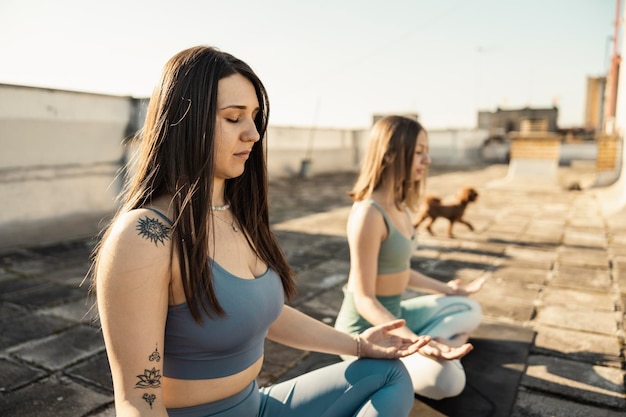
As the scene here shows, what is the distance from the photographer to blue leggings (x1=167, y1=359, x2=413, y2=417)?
60.1 inches

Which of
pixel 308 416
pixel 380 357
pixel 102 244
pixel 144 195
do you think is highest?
pixel 144 195

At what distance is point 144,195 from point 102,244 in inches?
6.4

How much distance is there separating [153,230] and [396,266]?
5.19 ft

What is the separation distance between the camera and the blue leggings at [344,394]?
1525 millimetres

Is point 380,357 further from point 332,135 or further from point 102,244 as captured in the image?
point 332,135

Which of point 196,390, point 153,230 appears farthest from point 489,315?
point 153,230

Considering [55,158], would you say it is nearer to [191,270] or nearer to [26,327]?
[26,327]

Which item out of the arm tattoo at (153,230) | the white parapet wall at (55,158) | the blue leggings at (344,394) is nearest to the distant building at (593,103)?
the white parapet wall at (55,158)

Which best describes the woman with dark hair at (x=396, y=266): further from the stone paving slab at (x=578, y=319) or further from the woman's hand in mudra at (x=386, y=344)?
the stone paving slab at (x=578, y=319)

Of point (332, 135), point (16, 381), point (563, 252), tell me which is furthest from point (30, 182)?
point (332, 135)

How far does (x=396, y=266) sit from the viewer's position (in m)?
2.48

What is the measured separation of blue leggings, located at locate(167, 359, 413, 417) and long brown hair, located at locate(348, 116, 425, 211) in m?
1.10

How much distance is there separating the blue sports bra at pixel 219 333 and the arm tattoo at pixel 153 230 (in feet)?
0.13

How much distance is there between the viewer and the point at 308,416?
1.54m
